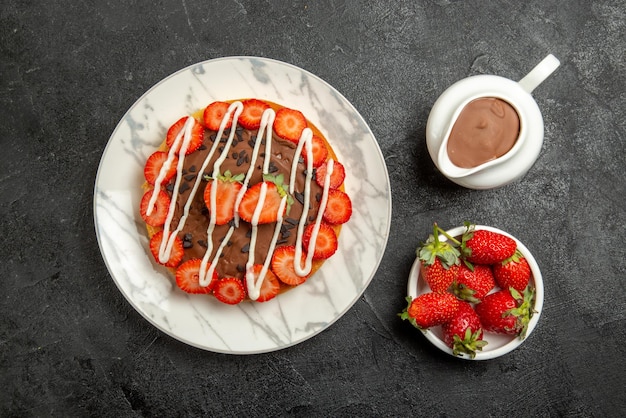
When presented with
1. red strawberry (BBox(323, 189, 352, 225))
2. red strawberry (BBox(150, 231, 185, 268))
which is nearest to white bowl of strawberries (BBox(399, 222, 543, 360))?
red strawberry (BBox(323, 189, 352, 225))

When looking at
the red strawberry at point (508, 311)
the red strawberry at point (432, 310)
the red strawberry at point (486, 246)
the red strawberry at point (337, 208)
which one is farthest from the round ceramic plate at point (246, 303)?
the red strawberry at point (508, 311)

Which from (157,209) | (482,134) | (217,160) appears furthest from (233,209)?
(482,134)

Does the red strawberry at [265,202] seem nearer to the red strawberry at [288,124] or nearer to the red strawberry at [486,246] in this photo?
the red strawberry at [288,124]

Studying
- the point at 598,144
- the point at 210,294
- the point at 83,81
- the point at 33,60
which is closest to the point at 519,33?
the point at 598,144

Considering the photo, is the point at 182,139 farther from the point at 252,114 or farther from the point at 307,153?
the point at 307,153

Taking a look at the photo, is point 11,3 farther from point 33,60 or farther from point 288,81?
point 288,81

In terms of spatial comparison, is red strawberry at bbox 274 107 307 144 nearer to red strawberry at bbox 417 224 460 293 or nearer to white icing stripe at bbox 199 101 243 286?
white icing stripe at bbox 199 101 243 286
